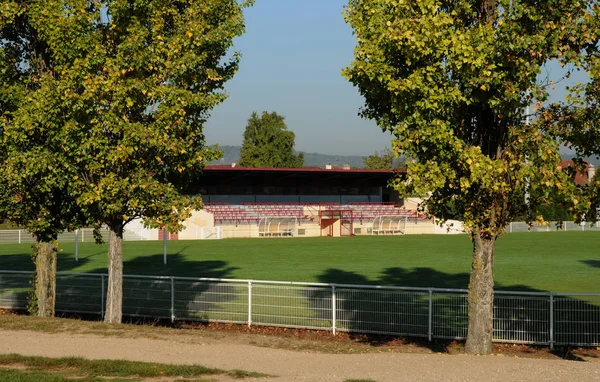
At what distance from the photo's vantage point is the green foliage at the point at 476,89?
10.8m

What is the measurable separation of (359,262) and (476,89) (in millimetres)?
23169

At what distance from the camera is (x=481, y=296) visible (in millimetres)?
12047

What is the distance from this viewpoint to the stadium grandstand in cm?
5988

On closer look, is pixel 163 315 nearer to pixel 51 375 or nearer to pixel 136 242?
pixel 51 375

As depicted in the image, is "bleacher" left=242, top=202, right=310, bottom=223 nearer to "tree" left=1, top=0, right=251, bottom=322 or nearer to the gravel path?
"tree" left=1, top=0, right=251, bottom=322

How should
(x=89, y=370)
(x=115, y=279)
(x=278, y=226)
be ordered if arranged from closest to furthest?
(x=89, y=370) → (x=115, y=279) → (x=278, y=226)

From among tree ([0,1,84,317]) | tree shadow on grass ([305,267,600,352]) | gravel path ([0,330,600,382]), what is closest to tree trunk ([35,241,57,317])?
tree ([0,1,84,317])

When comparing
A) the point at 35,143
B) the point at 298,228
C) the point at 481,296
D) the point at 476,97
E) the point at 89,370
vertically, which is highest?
the point at 476,97

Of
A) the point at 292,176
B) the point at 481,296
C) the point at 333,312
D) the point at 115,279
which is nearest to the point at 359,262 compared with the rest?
the point at 333,312

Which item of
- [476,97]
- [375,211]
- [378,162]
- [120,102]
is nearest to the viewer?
[476,97]

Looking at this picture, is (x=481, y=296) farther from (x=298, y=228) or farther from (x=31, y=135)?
(x=298, y=228)

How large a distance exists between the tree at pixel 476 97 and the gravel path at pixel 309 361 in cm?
217

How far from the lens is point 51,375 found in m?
9.60

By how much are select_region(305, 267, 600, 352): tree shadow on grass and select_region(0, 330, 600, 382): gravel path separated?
3.94 metres
